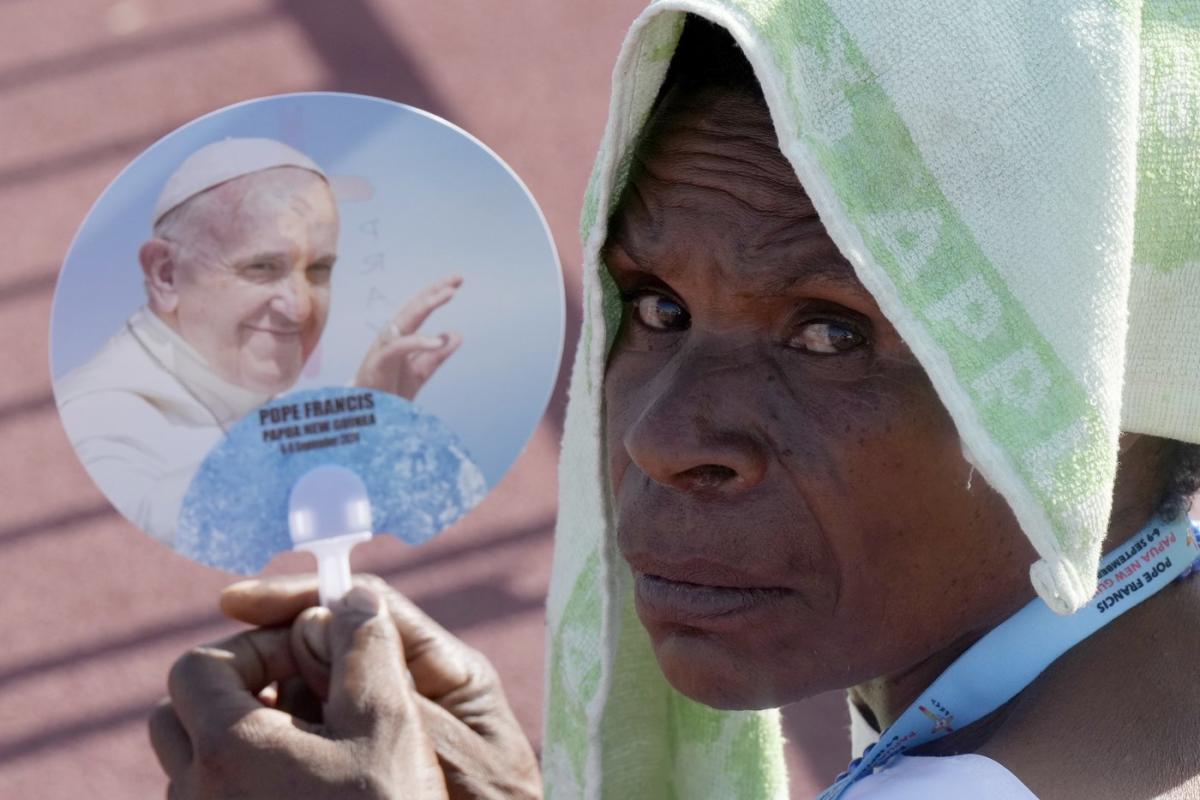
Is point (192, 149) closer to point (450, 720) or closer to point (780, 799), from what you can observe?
point (450, 720)

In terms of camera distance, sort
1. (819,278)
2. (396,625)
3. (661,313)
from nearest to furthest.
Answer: (819,278) < (661,313) < (396,625)

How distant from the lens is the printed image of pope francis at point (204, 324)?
1861 millimetres

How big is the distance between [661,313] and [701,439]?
20 centimetres

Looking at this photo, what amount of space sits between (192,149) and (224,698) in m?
0.63

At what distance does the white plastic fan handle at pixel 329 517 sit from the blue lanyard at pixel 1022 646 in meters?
0.78

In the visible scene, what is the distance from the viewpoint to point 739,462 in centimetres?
126

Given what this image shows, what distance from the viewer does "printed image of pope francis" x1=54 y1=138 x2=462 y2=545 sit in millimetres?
1861

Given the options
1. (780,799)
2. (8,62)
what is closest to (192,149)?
(780,799)

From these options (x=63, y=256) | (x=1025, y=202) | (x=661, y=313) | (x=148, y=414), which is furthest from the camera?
(x=63, y=256)

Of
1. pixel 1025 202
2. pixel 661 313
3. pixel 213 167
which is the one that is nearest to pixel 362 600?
pixel 213 167

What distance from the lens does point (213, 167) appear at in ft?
6.07

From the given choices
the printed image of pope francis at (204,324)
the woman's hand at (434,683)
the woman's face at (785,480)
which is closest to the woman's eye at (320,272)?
the printed image of pope francis at (204,324)

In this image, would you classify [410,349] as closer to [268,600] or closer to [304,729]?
[268,600]

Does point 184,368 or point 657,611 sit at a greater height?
point 184,368
